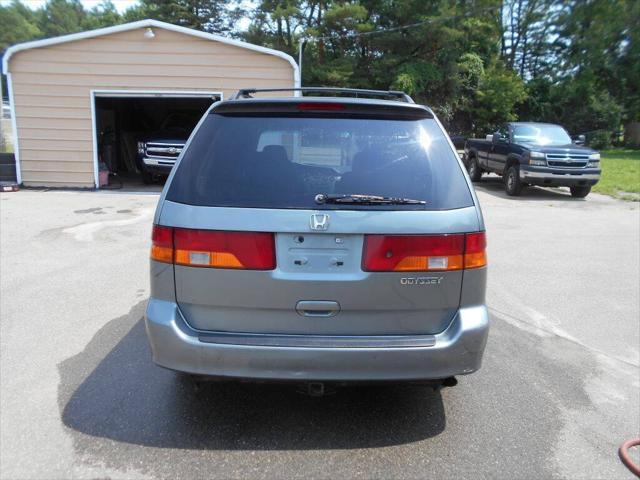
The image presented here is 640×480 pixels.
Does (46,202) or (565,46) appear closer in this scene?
(46,202)

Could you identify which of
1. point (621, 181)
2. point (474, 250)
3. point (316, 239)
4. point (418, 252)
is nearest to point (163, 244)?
point (316, 239)

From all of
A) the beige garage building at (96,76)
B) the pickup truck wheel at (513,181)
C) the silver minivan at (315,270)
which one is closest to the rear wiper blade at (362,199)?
the silver minivan at (315,270)

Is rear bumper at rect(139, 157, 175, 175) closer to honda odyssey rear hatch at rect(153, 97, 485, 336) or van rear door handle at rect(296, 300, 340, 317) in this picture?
honda odyssey rear hatch at rect(153, 97, 485, 336)

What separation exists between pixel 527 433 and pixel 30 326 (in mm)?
3913

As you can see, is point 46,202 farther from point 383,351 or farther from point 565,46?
point 565,46

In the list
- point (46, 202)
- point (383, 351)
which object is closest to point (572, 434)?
point (383, 351)

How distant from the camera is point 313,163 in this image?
2814 mm

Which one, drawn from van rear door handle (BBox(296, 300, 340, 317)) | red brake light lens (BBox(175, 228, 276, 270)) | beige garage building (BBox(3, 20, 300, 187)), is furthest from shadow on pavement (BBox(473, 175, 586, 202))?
red brake light lens (BBox(175, 228, 276, 270))

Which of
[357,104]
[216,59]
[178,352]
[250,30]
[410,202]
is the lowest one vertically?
[178,352]

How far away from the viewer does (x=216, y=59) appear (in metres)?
12.5

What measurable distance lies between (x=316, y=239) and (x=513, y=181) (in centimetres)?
1196

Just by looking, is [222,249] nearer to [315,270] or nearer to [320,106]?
[315,270]

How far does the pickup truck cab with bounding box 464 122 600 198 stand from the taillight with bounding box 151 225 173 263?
11767 mm

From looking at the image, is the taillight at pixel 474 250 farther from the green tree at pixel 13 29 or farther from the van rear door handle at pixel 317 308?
the green tree at pixel 13 29
